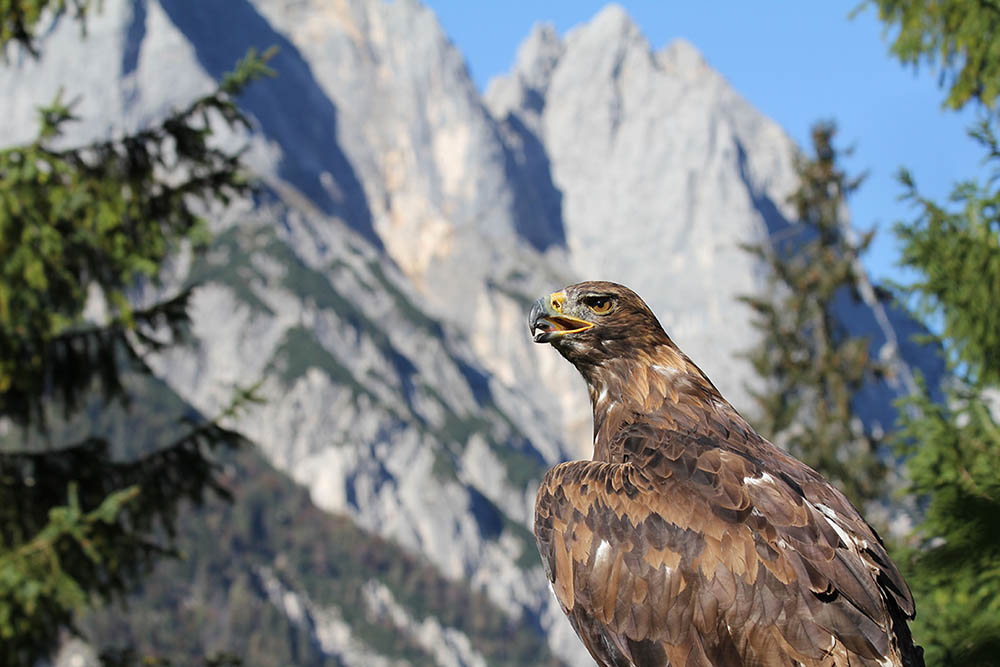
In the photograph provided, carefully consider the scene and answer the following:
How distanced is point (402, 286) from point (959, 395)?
165 meters

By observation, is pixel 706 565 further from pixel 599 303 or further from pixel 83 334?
pixel 83 334

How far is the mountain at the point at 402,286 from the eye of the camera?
13112cm

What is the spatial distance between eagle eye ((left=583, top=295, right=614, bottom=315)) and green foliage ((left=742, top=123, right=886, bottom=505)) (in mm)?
12358

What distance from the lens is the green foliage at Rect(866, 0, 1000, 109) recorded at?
23.0 ft

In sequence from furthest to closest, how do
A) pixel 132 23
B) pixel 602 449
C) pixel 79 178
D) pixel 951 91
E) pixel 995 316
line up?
pixel 132 23
pixel 79 178
pixel 951 91
pixel 995 316
pixel 602 449

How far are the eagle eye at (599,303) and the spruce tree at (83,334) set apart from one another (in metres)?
4.80

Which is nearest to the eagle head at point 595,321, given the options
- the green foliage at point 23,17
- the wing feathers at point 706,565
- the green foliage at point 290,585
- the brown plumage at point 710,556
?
the brown plumage at point 710,556

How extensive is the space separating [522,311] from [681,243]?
29.9 m

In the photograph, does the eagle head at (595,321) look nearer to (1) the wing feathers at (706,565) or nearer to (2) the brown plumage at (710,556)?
(2) the brown plumage at (710,556)

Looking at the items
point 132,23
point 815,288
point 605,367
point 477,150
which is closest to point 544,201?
point 477,150

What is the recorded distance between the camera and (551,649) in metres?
133

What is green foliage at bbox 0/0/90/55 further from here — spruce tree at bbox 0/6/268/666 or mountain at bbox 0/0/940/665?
mountain at bbox 0/0/940/665

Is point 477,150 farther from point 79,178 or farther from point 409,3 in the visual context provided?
point 79,178

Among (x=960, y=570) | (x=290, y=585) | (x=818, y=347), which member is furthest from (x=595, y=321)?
(x=290, y=585)
